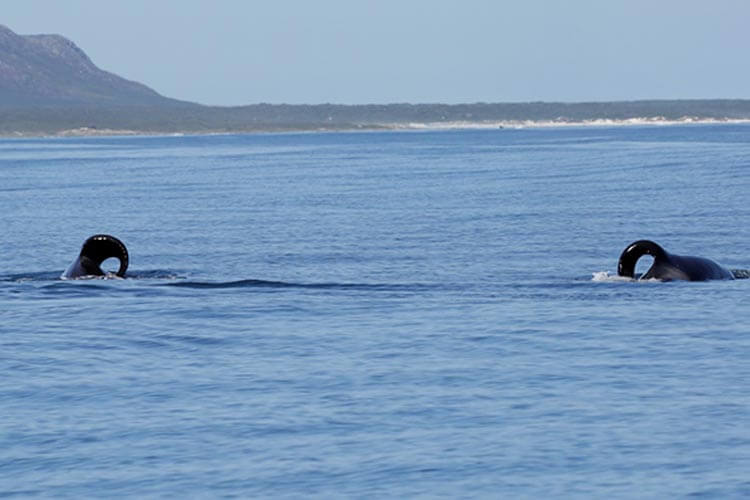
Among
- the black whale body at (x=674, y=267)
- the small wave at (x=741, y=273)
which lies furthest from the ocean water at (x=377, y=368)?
the small wave at (x=741, y=273)

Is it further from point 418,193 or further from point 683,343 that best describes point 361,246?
point 418,193

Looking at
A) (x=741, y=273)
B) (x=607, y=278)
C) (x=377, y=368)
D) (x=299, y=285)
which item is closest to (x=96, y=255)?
(x=299, y=285)

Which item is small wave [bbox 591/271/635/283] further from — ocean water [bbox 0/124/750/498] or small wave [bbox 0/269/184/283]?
small wave [bbox 0/269/184/283]

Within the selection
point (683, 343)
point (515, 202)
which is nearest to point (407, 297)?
point (683, 343)

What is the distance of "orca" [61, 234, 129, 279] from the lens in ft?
104

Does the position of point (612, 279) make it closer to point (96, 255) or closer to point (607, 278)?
point (607, 278)

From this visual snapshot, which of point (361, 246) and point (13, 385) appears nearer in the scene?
point (13, 385)

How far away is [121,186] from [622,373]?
70.9 m

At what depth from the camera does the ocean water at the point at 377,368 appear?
15297 mm

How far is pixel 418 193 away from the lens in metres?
75.0

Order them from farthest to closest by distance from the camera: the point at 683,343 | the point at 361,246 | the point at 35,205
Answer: the point at 35,205
the point at 361,246
the point at 683,343

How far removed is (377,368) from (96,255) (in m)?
13.3

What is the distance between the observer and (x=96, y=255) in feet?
107

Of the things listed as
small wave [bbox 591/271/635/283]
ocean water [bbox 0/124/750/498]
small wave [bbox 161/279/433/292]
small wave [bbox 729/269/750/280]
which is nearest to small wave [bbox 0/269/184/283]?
ocean water [bbox 0/124/750/498]
